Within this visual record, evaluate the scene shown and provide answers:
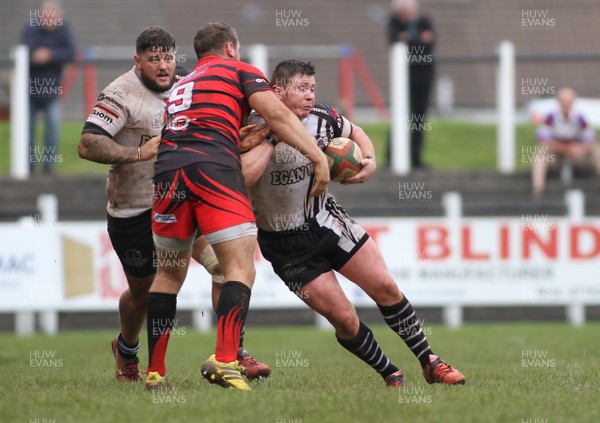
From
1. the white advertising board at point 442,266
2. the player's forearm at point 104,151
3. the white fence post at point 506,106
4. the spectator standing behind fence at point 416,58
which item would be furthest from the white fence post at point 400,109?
the player's forearm at point 104,151

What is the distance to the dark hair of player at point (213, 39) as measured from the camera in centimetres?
720

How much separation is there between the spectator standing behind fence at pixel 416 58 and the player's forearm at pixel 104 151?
30.1ft

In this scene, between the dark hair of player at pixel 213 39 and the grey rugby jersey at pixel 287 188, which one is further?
the grey rugby jersey at pixel 287 188

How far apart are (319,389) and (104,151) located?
204 cm

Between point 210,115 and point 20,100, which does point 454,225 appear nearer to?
point 20,100

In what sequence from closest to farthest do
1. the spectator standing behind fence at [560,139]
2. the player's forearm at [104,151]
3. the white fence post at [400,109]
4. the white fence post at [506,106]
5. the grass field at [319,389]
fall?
the grass field at [319,389], the player's forearm at [104,151], the spectator standing behind fence at [560,139], the white fence post at [400,109], the white fence post at [506,106]

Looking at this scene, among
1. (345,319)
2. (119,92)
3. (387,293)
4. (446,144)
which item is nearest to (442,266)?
(387,293)

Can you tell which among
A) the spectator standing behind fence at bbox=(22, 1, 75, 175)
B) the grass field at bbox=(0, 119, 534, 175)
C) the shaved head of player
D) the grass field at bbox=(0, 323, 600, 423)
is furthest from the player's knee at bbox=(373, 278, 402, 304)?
the grass field at bbox=(0, 119, 534, 175)

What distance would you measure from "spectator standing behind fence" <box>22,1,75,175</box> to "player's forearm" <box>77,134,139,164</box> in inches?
331

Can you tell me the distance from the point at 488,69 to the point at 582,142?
15.2m

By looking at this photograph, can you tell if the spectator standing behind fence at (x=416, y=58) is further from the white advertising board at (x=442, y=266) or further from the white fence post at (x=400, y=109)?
the white advertising board at (x=442, y=266)

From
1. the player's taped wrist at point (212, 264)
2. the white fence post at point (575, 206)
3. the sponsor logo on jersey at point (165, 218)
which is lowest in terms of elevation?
the player's taped wrist at point (212, 264)

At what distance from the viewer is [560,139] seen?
1623cm

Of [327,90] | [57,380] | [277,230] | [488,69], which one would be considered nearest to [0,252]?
[57,380]
